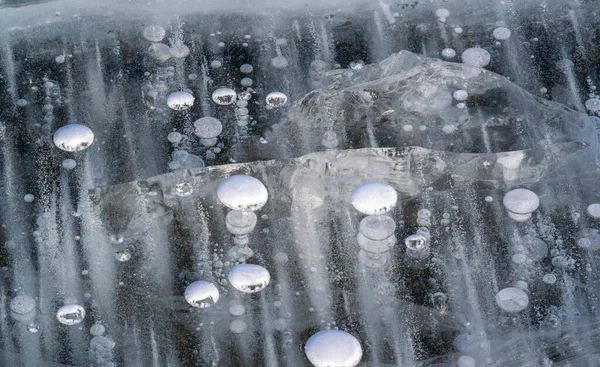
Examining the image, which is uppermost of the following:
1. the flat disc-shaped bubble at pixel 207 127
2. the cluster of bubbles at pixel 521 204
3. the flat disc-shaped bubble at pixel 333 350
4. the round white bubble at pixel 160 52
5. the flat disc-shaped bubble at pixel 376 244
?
the round white bubble at pixel 160 52

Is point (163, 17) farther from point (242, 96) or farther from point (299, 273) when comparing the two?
point (299, 273)

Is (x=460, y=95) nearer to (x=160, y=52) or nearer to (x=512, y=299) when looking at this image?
(x=512, y=299)

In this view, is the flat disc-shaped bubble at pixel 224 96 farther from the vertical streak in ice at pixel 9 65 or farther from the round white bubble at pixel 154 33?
the vertical streak in ice at pixel 9 65

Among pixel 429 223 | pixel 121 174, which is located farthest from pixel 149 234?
pixel 429 223

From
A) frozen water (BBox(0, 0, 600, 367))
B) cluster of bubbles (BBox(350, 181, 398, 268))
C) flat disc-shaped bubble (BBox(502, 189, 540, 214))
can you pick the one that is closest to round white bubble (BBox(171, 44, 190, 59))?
frozen water (BBox(0, 0, 600, 367))

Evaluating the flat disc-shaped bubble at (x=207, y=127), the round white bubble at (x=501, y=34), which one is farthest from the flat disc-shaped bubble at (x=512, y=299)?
the round white bubble at (x=501, y=34)

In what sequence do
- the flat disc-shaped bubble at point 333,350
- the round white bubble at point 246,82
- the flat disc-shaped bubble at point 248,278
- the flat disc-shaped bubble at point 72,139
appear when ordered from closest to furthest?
1. the flat disc-shaped bubble at point 333,350
2. the flat disc-shaped bubble at point 248,278
3. the flat disc-shaped bubble at point 72,139
4. the round white bubble at point 246,82

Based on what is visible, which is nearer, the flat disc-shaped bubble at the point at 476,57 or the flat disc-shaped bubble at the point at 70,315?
the flat disc-shaped bubble at the point at 70,315
